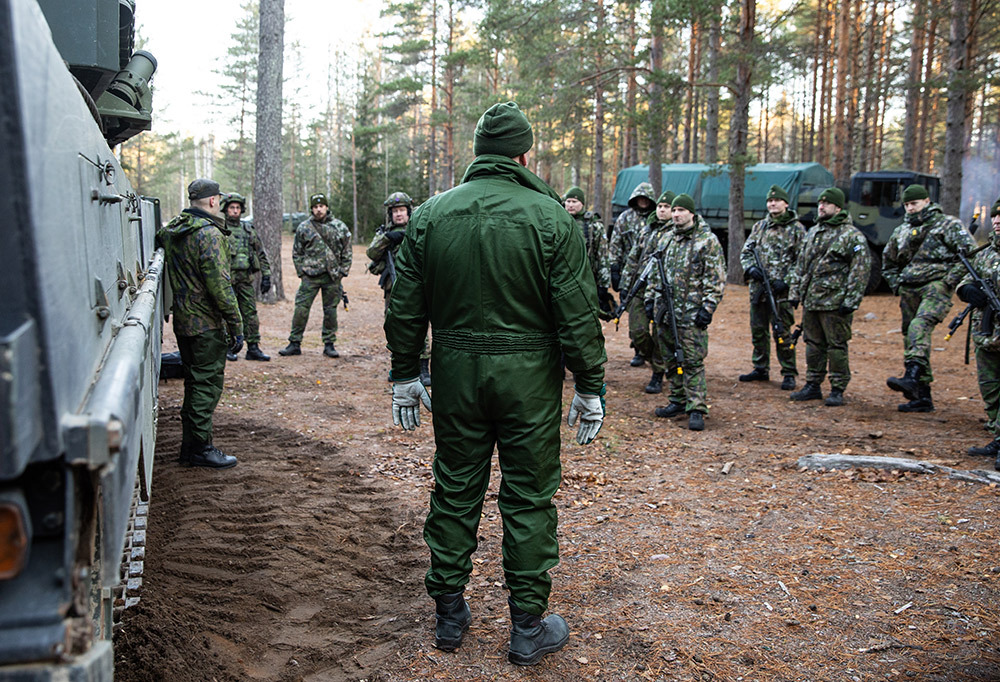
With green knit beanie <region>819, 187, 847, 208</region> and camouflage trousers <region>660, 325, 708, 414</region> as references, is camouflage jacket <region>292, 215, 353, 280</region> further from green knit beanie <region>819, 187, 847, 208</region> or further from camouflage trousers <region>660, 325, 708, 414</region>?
green knit beanie <region>819, 187, 847, 208</region>

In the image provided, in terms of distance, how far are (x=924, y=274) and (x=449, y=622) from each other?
6.22m

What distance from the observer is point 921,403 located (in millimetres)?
7359

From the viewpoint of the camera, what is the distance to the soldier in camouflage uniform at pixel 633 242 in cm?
828

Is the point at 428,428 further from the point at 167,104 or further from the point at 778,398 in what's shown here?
the point at 167,104

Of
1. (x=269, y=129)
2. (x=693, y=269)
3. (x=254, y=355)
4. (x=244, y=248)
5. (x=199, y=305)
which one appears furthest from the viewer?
(x=269, y=129)

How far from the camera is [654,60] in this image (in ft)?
65.3

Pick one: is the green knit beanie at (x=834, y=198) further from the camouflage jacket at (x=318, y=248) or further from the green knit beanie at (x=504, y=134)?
the green knit beanie at (x=504, y=134)

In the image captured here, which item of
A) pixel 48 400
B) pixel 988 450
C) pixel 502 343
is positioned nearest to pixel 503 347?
pixel 502 343

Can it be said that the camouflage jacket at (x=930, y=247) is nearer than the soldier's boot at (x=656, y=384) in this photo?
Yes

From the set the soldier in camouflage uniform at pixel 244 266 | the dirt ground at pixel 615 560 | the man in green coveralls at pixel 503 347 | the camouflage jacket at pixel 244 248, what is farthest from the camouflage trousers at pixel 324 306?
the man in green coveralls at pixel 503 347

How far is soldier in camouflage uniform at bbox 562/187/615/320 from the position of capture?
8453 mm

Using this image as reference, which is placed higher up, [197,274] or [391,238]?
[391,238]

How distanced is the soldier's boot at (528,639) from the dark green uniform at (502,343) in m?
0.06

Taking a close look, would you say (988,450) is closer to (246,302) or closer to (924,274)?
(924,274)
